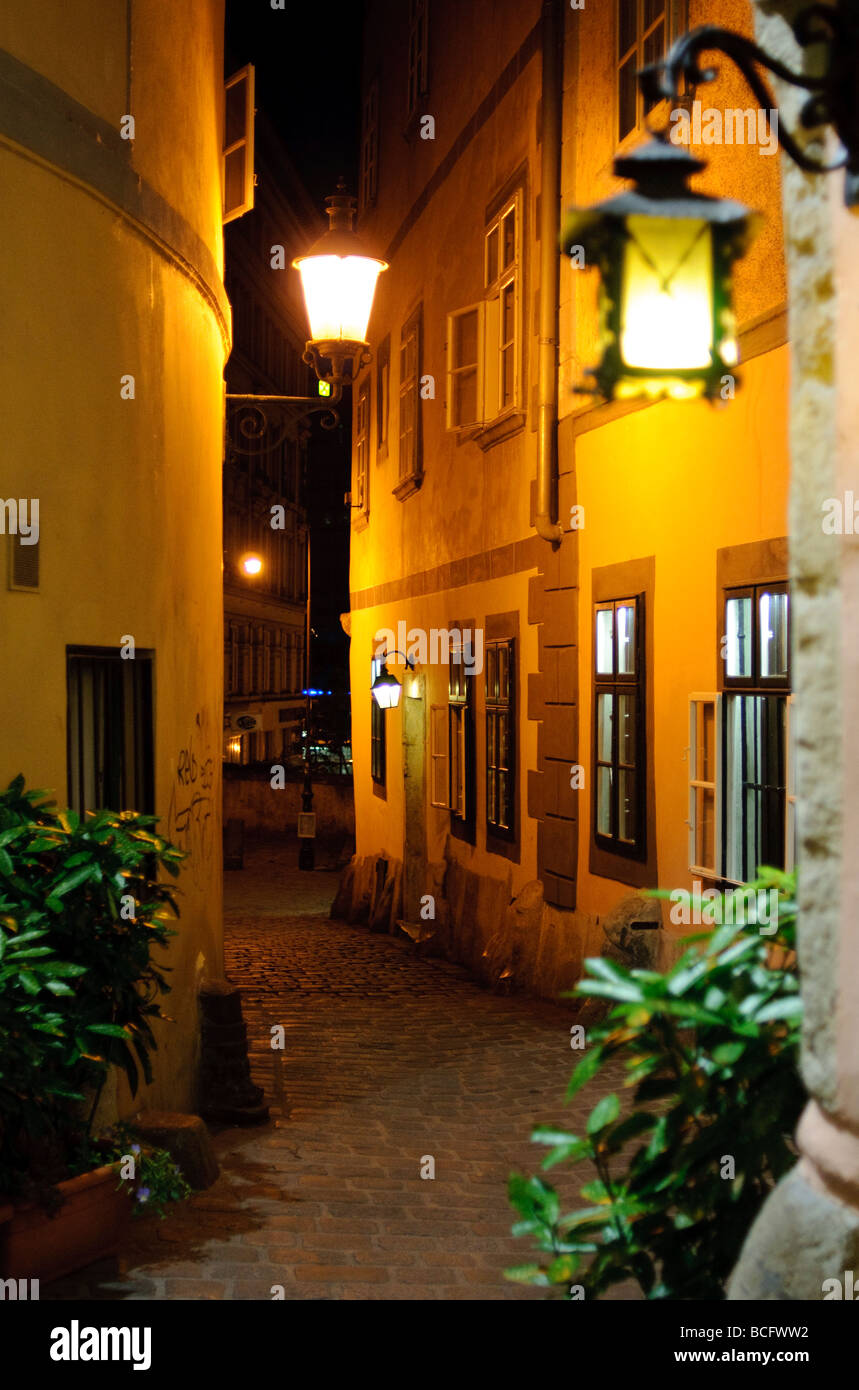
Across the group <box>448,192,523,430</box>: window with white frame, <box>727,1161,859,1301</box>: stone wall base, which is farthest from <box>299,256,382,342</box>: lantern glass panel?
<box>727,1161,859,1301</box>: stone wall base

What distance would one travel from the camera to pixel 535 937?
11.5 m

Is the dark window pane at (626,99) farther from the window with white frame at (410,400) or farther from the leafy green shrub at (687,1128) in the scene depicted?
the leafy green shrub at (687,1128)

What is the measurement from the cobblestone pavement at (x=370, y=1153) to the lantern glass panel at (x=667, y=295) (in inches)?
138

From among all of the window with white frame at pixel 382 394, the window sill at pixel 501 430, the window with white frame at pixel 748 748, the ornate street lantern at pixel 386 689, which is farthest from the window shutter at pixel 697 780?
the window with white frame at pixel 382 394

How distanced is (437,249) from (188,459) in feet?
27.9

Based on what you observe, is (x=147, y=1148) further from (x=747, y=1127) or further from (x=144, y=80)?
(x=144, y=80)

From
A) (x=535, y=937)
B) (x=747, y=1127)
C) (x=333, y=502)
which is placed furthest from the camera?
(x=333, y=502)

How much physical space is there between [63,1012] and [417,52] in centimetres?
1427

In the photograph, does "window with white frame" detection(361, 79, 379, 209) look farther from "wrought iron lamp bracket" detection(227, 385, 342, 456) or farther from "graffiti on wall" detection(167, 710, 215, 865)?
"graffiti on wall" detection(167, 710, 215, 865)

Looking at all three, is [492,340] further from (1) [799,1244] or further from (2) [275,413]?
(1) [799,1244]

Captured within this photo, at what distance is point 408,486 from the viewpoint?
55.2 ft

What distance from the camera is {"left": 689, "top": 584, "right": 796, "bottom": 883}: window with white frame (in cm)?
702

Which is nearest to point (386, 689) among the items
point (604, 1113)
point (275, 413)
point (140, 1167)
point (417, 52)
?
point (275, 413)
